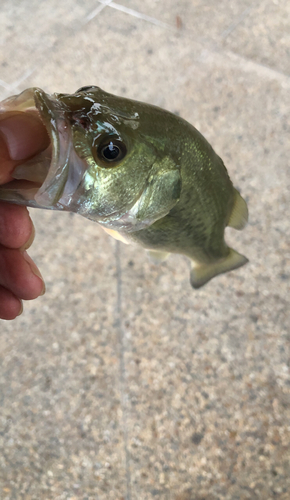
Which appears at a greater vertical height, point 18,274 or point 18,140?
point 18,140

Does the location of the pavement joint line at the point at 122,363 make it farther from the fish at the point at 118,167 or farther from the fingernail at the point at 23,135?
the fingernail at the point at 23,135

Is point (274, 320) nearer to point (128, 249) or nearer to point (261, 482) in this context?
point (261, 482)

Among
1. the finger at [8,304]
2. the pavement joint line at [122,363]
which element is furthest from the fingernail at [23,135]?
the pavement joint line at [122,363]

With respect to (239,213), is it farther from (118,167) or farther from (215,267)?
(118,167)

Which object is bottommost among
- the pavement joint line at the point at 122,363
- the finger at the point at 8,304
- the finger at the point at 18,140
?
the pavement joint line at the point at 122,363

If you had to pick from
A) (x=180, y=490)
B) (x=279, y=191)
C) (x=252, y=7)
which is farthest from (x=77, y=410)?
(x=252, y=7)

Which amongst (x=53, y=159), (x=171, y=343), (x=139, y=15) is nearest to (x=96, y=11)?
(x=139, y=15)
